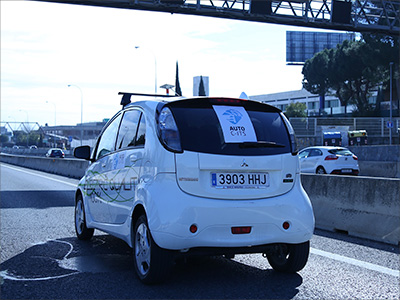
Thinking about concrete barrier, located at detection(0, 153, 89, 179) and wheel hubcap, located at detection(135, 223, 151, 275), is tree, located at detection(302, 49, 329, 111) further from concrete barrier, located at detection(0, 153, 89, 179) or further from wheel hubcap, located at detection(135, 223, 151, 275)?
wheel hubcap, located at detection(135, 223, 151, 275)

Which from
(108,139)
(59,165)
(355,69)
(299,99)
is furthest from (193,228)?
(299,99)

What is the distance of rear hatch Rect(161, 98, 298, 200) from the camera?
16.4ft

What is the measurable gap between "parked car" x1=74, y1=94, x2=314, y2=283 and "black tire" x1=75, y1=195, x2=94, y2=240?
6.52 feet

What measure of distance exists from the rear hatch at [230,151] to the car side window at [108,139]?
1576mm

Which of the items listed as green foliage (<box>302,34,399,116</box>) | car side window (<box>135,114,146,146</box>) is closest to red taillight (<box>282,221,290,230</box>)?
car side window (<box>135,114,146,146</box>)

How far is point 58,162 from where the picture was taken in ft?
105

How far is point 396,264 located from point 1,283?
4.33 metres

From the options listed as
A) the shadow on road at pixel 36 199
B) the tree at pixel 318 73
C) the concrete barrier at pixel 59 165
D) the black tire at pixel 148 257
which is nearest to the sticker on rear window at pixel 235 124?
the black tire at pixel 148 257

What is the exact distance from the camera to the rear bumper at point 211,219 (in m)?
4.86

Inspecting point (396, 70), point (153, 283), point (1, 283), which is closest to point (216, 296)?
point (153, 283)

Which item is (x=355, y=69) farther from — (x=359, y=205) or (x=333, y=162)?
(x=359, y=205)

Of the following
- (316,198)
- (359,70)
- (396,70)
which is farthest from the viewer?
(359,70)

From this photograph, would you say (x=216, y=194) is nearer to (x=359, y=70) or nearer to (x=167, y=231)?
(x=167, y=231)

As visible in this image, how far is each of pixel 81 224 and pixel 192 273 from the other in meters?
2.60
